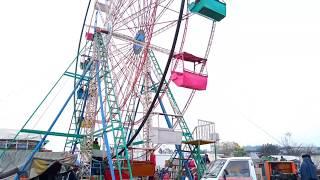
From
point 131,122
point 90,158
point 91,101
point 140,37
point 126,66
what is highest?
point 140,37

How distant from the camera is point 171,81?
51.3ft

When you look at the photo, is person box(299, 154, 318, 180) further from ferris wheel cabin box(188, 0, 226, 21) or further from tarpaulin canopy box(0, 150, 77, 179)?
tarpaulin canopy box(0, 150, 77, 179)

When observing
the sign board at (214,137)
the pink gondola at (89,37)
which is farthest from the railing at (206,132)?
the pink gondola at (89,37)

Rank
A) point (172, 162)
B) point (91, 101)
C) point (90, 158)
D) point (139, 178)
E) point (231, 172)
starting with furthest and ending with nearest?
1. point (172, 162)
2. point (91, 101)
3. point (139, 178)
4. point (90, 158)
5. point (231, 172)

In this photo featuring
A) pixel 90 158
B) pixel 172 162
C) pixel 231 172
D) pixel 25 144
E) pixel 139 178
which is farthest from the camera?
pixel 25 144

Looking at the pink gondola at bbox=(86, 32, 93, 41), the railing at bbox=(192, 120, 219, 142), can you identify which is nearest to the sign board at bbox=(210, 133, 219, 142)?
the railing at bbox=(192, 120, 219, 142)

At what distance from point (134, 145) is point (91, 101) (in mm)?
3252

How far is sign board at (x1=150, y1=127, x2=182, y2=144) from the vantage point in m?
15.2

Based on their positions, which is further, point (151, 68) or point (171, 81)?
point (151, 68)

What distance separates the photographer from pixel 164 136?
15445 millimetres

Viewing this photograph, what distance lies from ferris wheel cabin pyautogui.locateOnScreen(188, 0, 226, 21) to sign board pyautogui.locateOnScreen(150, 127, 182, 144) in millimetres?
5681

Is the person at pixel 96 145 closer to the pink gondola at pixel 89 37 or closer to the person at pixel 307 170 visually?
the pink gondola at pixel 89 37

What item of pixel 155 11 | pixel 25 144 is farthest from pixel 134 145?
pixel 25 144

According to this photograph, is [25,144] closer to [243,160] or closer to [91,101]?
[91,101]
